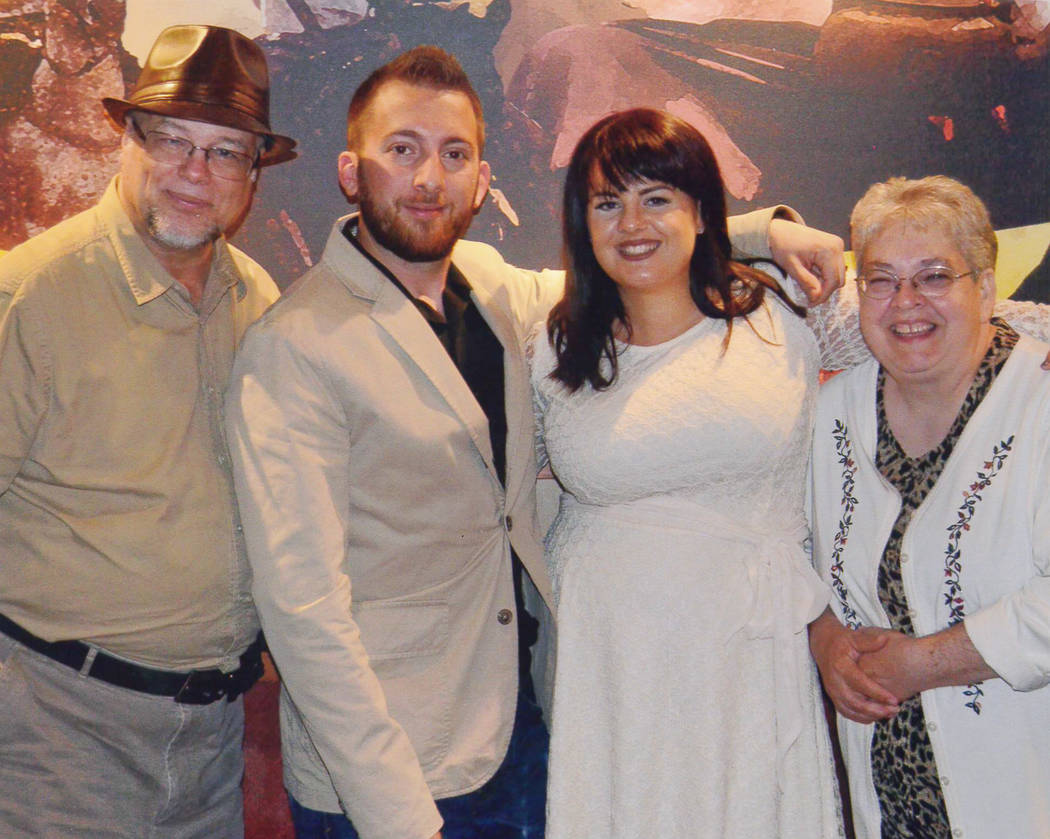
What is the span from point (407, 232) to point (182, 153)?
0.45 metres

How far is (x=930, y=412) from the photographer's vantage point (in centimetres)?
173

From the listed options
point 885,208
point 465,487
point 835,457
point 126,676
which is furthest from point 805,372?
point 126,676

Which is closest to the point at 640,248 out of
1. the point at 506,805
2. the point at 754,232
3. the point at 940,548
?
the point at 754,232

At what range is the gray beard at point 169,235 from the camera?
5.53 feet

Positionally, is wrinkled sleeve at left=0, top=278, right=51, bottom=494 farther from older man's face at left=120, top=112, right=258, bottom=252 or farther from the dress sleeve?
the dress sleeve

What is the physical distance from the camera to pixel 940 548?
5.37ft

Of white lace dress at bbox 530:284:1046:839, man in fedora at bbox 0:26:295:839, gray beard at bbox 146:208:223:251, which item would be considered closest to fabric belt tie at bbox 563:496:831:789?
white lace dress at bbox 530:284:1046:839

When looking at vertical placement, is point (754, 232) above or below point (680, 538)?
above

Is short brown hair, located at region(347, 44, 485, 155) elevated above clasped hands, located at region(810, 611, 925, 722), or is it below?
above

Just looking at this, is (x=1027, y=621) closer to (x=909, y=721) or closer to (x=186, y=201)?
(x=909, y=721)

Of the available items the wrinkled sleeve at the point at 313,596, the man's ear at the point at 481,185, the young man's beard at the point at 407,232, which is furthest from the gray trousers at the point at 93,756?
the man's ear at the point at 481,185

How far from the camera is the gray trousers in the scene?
1.62m

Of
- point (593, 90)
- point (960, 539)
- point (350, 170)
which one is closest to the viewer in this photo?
point (960, 539)

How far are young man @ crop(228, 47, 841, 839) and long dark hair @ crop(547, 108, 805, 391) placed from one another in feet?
0.39
